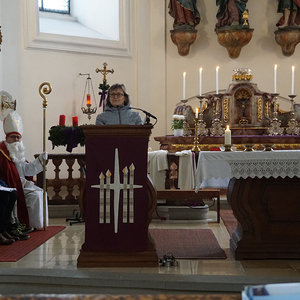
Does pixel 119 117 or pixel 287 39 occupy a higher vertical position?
pixel 287 39

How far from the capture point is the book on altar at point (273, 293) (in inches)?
13.2

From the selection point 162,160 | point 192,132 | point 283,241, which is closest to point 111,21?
point 192,132

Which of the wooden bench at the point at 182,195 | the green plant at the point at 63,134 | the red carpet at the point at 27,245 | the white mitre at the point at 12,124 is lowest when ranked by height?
the red carpet at the point at 27,245

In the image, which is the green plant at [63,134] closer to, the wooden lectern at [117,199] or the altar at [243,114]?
the wooden lectern at [117,199]

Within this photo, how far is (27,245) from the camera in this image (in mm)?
4691

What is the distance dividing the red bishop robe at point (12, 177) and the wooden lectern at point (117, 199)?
1.86 m

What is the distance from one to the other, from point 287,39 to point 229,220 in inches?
205

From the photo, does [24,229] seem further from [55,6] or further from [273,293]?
[55,6]

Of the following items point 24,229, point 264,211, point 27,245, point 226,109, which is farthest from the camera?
point 226,109

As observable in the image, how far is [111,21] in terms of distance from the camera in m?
10.3

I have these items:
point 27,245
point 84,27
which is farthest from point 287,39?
point 27,245

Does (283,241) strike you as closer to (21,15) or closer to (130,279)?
(130,279)

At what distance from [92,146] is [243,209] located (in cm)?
145

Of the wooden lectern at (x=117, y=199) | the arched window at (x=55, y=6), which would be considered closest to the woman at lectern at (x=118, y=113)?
the wooden lectern at (x=117, y=199)
